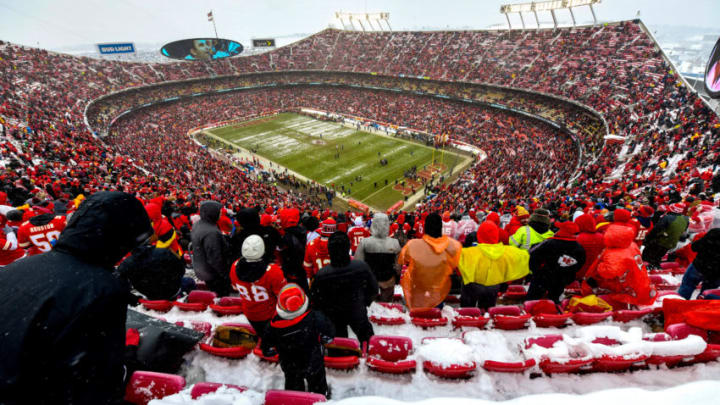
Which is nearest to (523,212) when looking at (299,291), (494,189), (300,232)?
(300,232)

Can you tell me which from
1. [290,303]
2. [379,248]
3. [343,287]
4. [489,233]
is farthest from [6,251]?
[489,233]

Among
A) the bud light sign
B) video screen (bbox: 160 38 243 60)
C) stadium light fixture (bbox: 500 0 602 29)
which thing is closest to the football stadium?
stadium light fixture (bbox: 500 0 602 29)

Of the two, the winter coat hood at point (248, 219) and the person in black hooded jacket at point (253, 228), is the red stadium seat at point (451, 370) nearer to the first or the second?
the person in black hooded jacket at point (253, 228)

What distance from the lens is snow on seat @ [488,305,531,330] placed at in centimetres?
→ 414

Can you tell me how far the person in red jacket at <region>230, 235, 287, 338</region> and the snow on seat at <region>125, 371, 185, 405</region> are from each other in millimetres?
906

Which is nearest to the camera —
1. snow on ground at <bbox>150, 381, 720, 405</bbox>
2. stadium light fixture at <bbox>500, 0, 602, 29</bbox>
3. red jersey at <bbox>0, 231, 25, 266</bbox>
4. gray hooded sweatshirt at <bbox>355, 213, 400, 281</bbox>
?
snow on ground at <bbox>150, 381, 720, 405</bbox>

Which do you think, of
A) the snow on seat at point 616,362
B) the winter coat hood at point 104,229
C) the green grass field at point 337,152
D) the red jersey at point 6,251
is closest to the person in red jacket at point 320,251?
the winter coat hood at point 104,229

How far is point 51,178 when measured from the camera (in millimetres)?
13992

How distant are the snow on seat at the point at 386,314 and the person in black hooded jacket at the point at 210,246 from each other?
106 inches

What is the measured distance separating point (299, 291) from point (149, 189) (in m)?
15.2

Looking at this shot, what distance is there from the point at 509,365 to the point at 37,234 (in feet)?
24.8

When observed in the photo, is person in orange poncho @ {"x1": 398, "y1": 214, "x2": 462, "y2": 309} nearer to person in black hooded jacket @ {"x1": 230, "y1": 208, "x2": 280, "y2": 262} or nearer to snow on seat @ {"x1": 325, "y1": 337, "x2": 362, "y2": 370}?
snow on seat @ {"x1": 325, "y1": 337, "x2": 362, "y2": 370}

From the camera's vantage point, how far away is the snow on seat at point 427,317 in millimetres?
4410

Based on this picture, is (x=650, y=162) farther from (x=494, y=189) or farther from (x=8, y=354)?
(x=8, y=354)
